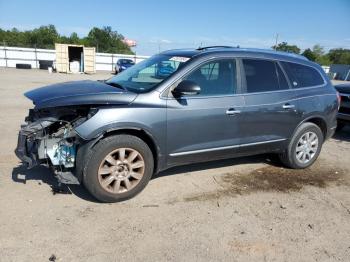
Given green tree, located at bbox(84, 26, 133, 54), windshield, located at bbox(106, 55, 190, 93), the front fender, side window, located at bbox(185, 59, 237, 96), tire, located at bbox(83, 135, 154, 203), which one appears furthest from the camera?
green tree, located at bbox(84, 26, 133, 54)

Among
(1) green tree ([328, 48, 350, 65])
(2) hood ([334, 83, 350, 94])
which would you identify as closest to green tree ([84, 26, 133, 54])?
(1) green tree ([328, 48, 350, 65])

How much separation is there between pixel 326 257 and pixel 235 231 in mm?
916

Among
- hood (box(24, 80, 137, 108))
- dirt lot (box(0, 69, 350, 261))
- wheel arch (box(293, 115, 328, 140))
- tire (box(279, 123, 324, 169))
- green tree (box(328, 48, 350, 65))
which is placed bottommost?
dirt lot (box(0, 69, 350, 261))

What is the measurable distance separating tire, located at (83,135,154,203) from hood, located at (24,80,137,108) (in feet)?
1.47

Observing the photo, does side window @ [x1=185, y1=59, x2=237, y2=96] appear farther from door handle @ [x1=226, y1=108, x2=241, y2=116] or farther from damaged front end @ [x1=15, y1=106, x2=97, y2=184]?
damaged front end @ [x1=15, y1=106, x2=97, y2=184]

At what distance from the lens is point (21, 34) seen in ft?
228

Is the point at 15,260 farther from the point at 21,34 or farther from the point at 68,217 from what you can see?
the point at 21,34

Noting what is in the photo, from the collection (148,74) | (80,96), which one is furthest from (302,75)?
(80,96)

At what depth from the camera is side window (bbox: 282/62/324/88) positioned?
5.63 metres

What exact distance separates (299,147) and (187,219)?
109 inches

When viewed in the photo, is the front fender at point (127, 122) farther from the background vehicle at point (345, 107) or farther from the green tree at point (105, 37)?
the green tree at point (105, 37)

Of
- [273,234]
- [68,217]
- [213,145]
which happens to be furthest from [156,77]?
[273,234]

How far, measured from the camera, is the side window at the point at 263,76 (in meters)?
5.11

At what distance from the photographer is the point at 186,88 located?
170 inches
